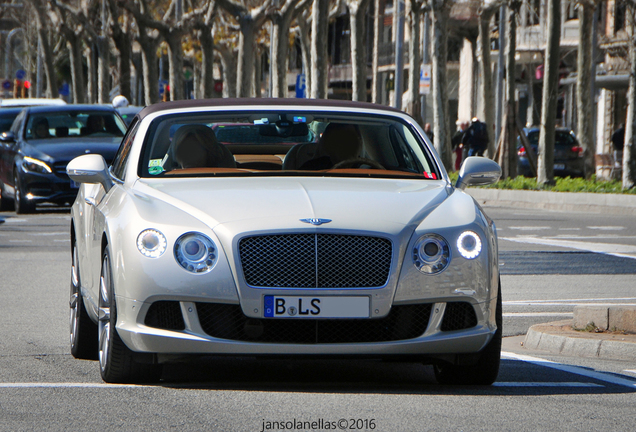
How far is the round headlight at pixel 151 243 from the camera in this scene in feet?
19.5

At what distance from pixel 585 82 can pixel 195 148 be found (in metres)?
25.6

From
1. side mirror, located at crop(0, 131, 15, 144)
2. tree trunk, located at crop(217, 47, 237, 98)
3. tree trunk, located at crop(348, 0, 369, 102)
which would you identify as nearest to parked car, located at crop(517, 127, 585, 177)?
tree trunk, located at crop(348, 0, 369, 102)

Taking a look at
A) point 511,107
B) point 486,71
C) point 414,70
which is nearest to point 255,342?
point 511,107

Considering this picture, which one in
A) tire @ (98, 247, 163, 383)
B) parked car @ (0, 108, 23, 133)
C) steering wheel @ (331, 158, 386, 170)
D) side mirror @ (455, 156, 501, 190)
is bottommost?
tire @ (98, 247, 163, 383)

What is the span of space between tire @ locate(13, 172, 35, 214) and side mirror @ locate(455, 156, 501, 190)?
15.2m

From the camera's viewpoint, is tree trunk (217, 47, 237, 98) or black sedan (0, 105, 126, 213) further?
tree trunk (217, 47, 237, 98)

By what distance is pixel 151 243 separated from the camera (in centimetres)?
598

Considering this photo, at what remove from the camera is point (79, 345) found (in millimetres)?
7320

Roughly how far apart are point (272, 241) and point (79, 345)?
1905 millimetres

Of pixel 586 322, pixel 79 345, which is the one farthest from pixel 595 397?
pixel 79 345

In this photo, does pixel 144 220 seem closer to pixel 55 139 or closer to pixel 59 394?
pixel 59 394

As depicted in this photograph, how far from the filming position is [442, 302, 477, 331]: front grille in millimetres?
6133

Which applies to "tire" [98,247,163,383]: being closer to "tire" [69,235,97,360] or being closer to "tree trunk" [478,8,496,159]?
"tire" [69,235,97,360]

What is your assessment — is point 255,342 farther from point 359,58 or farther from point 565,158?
point 359,58
